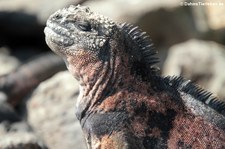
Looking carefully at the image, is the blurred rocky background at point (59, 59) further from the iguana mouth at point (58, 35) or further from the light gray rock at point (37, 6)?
the iguana mouth at point (58, 35)

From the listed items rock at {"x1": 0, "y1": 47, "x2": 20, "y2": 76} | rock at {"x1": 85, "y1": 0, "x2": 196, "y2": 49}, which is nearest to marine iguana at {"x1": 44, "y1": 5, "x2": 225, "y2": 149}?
rock at {"x1": 0, "y1": 47, "x2": 20, "y2": 76}

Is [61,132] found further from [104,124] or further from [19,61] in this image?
[19,61]

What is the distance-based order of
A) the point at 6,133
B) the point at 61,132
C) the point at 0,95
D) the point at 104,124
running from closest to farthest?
the point at 104,124
the point at 6,133
the point at 61,132
the point at 0,95

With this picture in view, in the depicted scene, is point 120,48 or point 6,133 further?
point 6,133

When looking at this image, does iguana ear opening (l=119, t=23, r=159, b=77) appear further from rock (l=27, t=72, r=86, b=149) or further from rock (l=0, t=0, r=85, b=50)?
rock (l=0, t=0, r=85, b=50)

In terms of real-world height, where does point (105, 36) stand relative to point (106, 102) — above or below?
above

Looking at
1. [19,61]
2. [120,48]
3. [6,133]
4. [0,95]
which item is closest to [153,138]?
[120,48]

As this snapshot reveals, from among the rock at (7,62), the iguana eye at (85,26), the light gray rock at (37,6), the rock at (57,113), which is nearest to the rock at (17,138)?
the rock at (57,113)

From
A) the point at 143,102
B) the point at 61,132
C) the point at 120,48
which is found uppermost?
the point at 120,48
